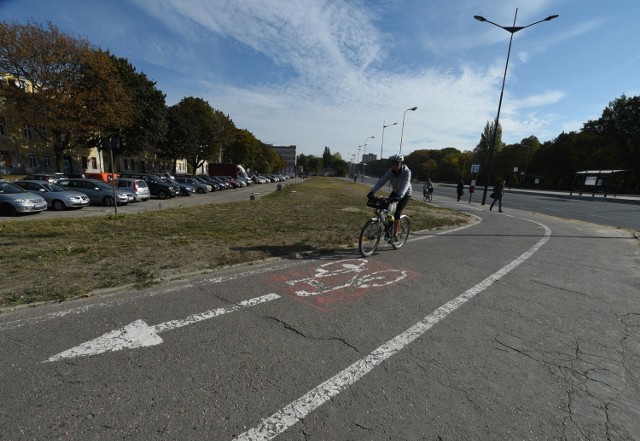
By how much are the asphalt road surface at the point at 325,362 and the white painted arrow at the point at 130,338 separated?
2cm

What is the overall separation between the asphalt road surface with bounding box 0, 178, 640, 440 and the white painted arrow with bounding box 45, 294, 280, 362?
0.7 inches

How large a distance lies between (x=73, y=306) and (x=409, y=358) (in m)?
3.95

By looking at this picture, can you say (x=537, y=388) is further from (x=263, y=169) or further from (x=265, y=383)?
(x=263, y=169)

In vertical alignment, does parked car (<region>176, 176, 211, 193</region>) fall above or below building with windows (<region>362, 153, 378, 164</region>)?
below

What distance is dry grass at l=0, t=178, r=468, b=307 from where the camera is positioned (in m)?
4.45

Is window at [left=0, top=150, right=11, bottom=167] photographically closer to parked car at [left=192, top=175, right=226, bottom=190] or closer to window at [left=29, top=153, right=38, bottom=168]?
window at [left=29, top=153, right=38, bottom=168]

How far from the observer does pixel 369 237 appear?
6.73 m

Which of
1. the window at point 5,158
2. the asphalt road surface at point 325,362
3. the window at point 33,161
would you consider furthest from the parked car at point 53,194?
the window at point 33,161

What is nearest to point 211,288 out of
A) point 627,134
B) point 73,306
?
point 73,306

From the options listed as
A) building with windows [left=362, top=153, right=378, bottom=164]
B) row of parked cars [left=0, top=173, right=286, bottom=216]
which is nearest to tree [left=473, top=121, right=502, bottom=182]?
building with windows [left=362, top=153, right=378, bottom=164]

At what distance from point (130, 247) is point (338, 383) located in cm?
586

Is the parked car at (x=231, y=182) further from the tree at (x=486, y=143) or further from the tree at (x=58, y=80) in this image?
the tree at (x=486, y=143)

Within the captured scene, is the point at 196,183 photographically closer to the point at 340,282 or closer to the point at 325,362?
the point at 340,282

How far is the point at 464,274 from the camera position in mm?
5645
